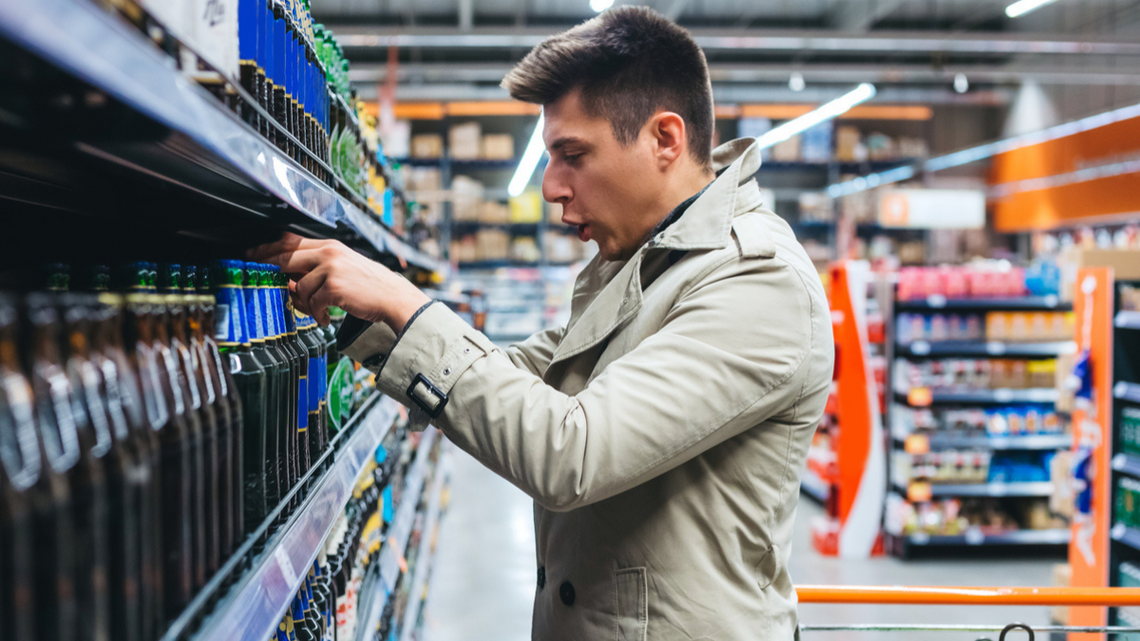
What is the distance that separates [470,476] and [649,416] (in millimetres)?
6600

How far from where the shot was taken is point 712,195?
3.87ft

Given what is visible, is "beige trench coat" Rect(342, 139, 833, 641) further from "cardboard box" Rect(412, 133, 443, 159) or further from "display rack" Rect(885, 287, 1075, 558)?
"cardboard box" Rect(412, 133, 443, 159)

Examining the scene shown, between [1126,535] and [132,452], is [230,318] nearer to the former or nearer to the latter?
[132,452]

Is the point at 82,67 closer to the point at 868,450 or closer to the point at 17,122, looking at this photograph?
the point at 17,122

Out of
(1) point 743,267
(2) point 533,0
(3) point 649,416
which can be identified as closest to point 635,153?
(1) point 743,267

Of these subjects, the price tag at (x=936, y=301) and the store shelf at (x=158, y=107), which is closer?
the store shelf at (x=158, y=107)

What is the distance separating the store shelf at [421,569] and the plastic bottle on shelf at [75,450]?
2.07 meters

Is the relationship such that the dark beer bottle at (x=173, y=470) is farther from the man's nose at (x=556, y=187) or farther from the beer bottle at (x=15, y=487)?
the man's nose at (x=556, y=187)

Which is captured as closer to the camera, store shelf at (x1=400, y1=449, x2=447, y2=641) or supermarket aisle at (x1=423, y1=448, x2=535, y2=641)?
store shelf at (x1=400, y1=449, x2=447, y2=641)

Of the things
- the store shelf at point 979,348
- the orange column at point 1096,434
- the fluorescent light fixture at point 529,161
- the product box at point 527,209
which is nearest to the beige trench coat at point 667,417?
the orange column at point 1096,434

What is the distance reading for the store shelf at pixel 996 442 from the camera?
5.18m

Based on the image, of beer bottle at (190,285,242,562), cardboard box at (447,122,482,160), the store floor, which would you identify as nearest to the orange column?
the store floor

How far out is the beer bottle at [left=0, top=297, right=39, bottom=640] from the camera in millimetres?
436

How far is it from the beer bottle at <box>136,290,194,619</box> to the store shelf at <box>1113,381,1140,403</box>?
4018 mm
